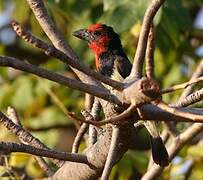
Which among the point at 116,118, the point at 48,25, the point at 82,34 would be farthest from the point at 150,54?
the point at 82,34

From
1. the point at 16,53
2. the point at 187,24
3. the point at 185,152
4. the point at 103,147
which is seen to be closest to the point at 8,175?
the point at 103,147

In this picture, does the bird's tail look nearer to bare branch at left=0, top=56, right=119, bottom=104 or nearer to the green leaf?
bare branch at left=0, top=56, right=119, bottom=104

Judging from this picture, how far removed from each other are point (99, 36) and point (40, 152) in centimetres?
230

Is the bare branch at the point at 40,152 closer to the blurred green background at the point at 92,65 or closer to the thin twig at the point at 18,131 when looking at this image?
the thin twig at the point at 18,131

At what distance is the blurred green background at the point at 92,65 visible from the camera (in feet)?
12.2

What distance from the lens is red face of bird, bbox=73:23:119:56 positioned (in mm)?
4246

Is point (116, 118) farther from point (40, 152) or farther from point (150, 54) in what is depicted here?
point (150, 54)

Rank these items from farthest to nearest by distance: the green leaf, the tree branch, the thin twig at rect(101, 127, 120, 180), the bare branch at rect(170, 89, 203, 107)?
the green leaf, the tree branch, the thin twig at rect(101, 127, 120, 180), the bare branch at rect(170, 89, 203, 107)

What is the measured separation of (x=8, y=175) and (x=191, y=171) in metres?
1.18

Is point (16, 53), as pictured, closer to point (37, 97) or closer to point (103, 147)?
point (37, 97)

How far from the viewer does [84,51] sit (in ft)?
15.8

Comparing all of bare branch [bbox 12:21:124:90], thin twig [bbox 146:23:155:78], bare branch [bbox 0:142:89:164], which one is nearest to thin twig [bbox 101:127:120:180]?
bare branch [bbox 0:142:89:164]

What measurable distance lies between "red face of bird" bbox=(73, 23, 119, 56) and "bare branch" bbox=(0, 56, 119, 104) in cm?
244

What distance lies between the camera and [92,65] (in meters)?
4.56
